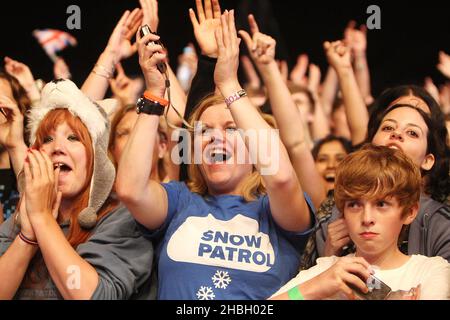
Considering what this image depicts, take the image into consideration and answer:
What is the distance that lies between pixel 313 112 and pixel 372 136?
1284mm

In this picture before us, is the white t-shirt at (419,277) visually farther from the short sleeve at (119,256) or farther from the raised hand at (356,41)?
the raised hand at (356,41)

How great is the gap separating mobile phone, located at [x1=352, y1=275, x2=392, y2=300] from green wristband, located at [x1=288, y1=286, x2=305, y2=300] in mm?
130

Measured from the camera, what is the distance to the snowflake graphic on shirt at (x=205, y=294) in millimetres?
2029

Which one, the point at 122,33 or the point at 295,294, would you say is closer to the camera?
the point at 295,294

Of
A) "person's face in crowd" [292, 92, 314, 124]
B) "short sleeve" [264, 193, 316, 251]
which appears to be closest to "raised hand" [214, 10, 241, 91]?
"short sleeve" [264, 193, 316, 251]

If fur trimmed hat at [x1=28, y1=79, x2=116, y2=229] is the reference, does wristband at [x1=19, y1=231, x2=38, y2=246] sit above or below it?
below

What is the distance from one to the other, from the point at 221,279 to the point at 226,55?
2.00 ft

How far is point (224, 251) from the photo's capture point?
6.82 ft

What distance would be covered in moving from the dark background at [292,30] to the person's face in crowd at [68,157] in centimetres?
190

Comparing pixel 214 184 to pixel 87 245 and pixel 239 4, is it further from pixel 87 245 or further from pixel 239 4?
A: pixel 239 4

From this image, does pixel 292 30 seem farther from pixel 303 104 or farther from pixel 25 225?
pixel 25 225

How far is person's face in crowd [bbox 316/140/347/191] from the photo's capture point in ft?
9.82

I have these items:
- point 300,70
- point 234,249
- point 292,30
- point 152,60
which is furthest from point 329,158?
point 292,30

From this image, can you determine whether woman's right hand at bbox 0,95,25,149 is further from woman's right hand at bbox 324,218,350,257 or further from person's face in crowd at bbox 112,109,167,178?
woman's right hand at bbox 324,218,350,257
